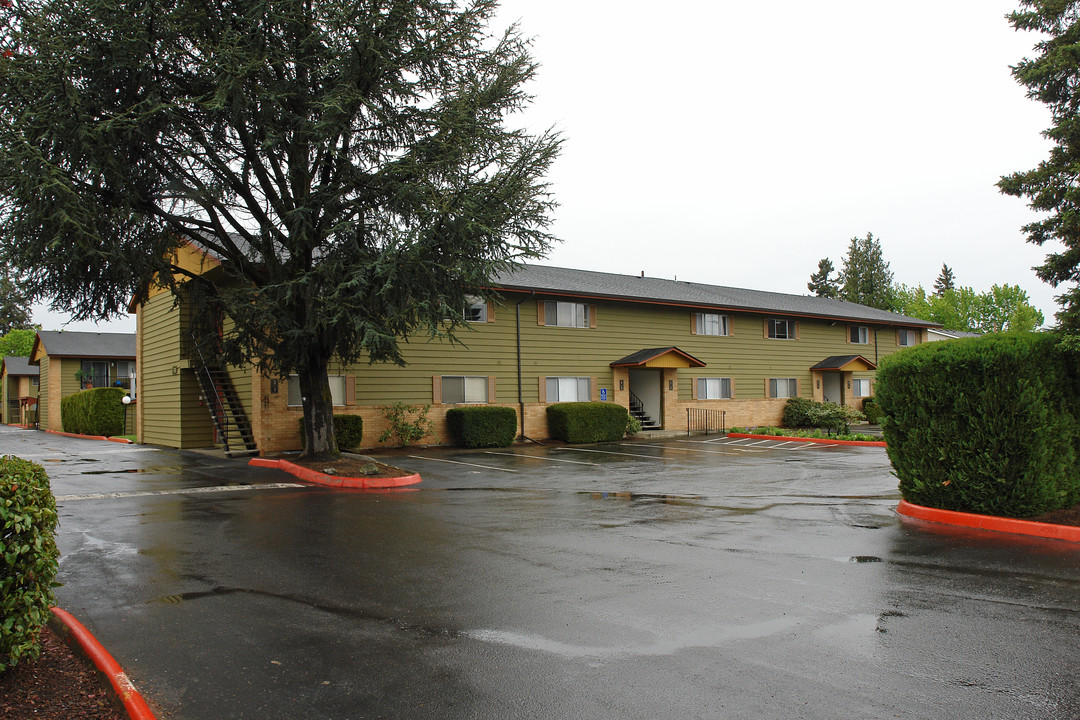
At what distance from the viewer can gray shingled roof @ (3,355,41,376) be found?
49.9m

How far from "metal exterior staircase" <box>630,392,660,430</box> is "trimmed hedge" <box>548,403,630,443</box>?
2.87 m

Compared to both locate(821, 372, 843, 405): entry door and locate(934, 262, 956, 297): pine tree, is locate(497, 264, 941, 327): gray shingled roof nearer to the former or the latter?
locate(821, 372, 843, 405): entry door

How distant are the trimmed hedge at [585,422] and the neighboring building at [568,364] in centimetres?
76

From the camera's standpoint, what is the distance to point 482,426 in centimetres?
2320

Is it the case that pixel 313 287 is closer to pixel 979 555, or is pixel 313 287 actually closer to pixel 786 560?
pixel 786 560

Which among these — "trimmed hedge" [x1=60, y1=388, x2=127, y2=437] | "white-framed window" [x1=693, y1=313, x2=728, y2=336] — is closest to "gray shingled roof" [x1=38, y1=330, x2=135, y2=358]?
"trimmed hedge" [x1=60, y1=388, x2=127, y2=437]

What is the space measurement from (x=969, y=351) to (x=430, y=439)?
16796mm

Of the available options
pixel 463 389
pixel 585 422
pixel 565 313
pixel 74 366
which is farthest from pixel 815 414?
pixel 74 366

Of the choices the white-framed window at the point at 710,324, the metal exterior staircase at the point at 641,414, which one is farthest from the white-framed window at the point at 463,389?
the white-framed window at the point at 710,324

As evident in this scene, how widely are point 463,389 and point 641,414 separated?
8.88m

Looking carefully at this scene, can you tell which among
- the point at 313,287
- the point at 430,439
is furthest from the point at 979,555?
the point at 430,439

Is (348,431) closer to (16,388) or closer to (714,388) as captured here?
(714,388)

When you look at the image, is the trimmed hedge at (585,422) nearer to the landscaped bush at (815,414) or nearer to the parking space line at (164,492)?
the landscaped bush at (815,414)

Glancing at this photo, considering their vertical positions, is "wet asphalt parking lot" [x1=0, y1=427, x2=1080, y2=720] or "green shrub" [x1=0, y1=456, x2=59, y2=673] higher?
"green shrub" [x1=0, y1=456, x2=59, y2=673]
